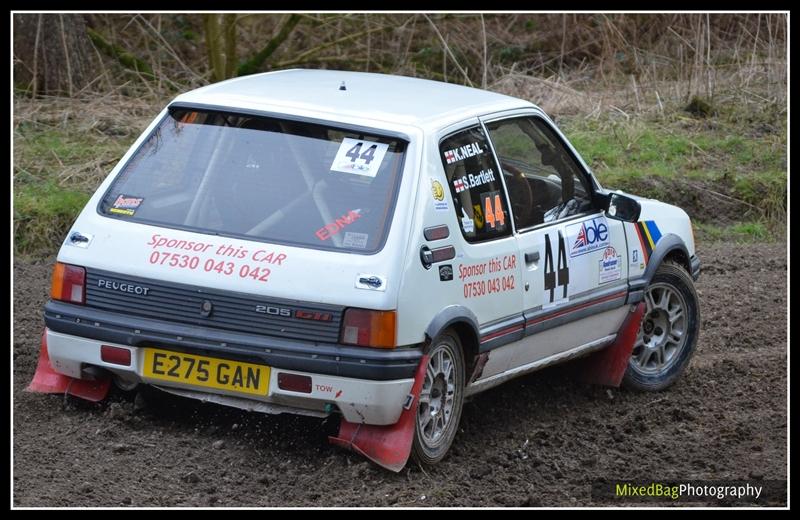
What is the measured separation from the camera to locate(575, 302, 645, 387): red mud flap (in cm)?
737

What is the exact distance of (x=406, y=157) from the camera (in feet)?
18.8

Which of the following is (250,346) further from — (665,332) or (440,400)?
(665,332)

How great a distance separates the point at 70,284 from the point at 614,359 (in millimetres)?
3291

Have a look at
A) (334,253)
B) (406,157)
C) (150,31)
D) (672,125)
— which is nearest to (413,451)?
(334,253)

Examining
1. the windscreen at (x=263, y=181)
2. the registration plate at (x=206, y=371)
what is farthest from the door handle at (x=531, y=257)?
the registration plate at (x=206, y=371)

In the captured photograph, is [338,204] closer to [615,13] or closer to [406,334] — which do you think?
[406,334]

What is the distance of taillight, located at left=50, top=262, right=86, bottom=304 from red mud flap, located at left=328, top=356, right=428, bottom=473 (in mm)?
1321

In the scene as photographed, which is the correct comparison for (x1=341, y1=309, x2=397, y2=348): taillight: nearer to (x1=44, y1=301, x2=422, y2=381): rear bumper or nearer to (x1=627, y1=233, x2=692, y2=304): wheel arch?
(x1=44, y1=301, x2=422, y2=381): rear bumper

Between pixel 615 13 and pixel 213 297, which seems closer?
pixel 213 297

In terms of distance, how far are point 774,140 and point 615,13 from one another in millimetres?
2971

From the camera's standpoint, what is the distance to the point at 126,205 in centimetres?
589

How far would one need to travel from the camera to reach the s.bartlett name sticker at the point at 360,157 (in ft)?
18.9

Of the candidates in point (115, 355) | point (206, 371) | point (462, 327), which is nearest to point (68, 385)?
point (115, 355)

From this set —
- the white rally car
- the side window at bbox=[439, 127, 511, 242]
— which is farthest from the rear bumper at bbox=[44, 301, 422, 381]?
the side window at bbox=[439, 127, 511, 242]
